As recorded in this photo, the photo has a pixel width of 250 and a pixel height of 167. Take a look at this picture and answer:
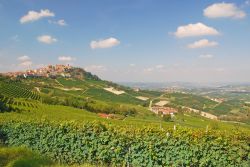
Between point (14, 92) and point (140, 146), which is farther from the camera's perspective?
point (14, 92)

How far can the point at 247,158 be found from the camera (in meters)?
9.75

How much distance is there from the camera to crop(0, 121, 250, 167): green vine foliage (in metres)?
10.0

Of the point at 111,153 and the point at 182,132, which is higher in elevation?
the point at 182,132

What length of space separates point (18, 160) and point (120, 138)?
3756 millimetres

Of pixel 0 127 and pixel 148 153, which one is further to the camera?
pixel 0 127

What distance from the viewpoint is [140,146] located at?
11000mm

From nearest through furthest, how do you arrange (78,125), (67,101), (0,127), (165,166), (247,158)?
1. (247,158)
2. (165,166)
3. (78,125)
4. (0,127)
5. (67,101)

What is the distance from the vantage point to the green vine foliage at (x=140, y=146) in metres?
10.0

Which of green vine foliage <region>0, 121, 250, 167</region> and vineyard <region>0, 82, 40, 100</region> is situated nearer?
green vine foliage <region>0, 121, 250, 167</region>

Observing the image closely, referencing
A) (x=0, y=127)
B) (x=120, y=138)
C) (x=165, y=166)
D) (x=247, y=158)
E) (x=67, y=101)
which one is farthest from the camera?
(x=67, y=101)

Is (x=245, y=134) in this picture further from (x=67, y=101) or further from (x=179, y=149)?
(x=67, y=101)

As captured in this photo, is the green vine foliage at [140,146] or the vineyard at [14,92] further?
the vineyard at [14,92]

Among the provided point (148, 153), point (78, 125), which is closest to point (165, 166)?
point (148, 153)

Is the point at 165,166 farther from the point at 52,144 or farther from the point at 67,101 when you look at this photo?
the point at 67,101
